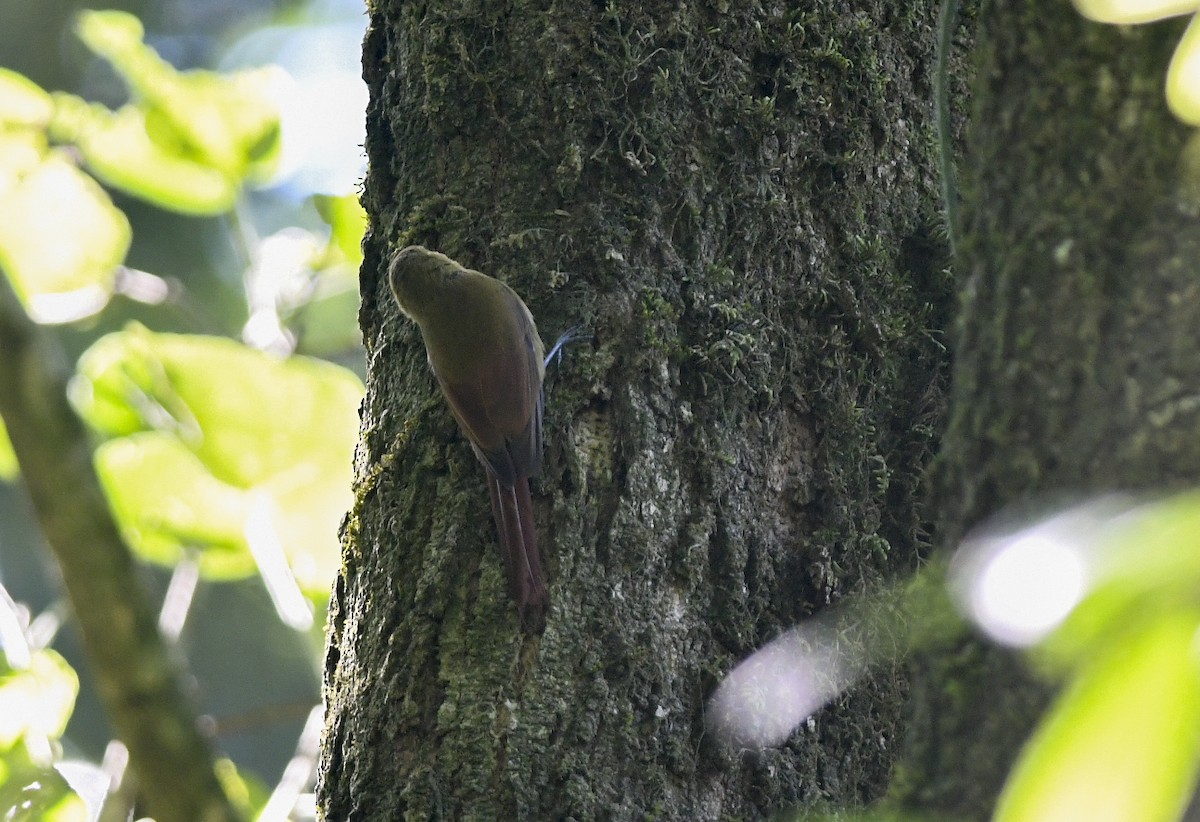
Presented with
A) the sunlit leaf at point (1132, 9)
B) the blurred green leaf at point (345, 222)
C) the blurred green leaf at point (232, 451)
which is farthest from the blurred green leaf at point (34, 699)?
the sunlit leaf at point (1132, 9)

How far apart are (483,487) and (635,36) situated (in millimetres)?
797

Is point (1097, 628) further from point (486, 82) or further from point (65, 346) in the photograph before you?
point (65, 346)

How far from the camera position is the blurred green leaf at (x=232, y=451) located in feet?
8.04

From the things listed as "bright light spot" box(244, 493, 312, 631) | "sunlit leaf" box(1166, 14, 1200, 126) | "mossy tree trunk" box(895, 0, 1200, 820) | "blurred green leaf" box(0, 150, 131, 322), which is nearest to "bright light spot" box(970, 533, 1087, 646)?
"sunlit leaf" box(1166, 14, 1200, 126)

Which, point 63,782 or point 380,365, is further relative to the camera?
point 380,365

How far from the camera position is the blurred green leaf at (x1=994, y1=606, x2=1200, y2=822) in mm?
434

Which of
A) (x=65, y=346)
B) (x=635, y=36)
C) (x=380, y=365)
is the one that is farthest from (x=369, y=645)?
(x=65, y=346)

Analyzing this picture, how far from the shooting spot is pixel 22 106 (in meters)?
2.84

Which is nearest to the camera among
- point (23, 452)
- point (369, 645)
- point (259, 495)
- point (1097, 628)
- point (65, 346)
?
point (1097, 628)

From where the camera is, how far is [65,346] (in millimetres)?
10047

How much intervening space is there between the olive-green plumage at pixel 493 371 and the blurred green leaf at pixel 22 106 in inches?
49.8

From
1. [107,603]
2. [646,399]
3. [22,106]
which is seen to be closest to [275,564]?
[646,399]

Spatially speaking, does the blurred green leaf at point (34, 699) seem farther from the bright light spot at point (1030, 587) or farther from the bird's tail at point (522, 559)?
the bright light spot at point (1030, 587)

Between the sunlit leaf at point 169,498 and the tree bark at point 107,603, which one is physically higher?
the sunlit leaf at point 169,498
